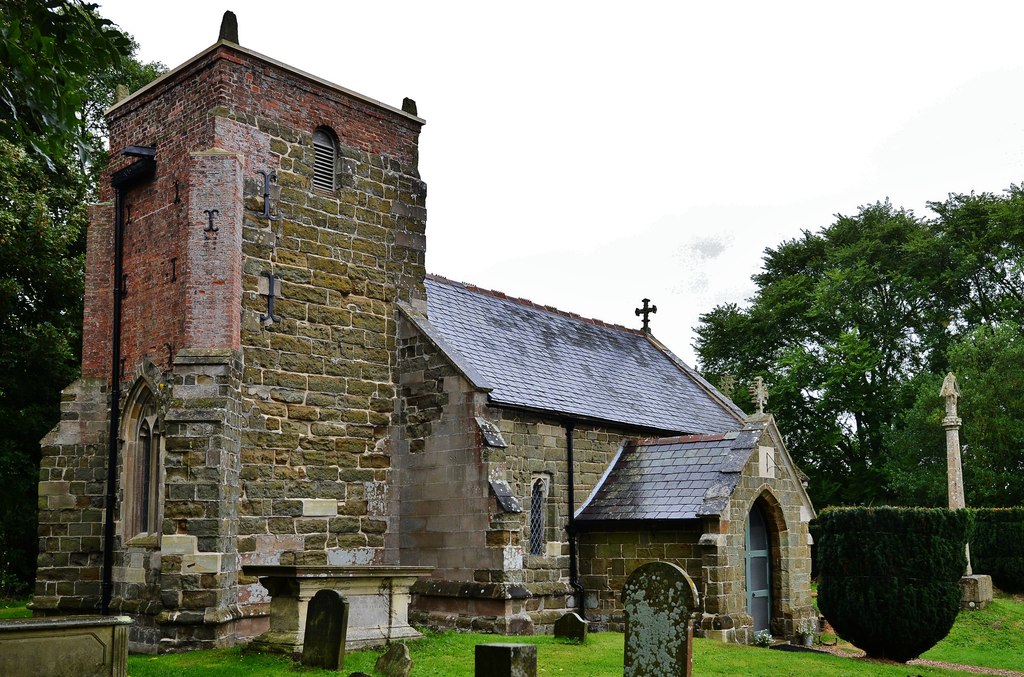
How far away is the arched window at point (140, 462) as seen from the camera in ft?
54.5

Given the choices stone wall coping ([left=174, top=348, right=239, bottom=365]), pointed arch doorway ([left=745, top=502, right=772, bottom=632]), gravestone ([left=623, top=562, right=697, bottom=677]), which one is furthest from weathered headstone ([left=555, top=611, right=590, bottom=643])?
stone wall coping ([left=174, top=348, right=239, bottom=365])

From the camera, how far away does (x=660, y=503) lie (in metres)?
19.3

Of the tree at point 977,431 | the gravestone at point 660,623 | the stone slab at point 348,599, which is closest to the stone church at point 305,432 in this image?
the stone slab at point 348,599

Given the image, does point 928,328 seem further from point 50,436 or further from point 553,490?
point 50,436

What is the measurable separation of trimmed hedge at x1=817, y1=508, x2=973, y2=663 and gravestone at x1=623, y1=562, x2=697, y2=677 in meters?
8.98

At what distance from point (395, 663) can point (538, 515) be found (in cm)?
869

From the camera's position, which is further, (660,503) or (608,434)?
(608,434)

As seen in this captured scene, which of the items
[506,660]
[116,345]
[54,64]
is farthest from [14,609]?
[54,64]

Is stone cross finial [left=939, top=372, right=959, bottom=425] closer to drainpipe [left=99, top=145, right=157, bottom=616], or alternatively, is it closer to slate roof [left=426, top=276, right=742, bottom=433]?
slate roof [left=426, top=276, right=742, bottom=433]

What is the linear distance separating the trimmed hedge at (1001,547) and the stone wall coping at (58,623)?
1021 inches

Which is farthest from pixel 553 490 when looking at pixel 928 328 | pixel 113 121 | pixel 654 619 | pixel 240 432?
pixel 928 328

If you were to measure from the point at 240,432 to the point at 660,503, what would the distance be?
866 centimetres

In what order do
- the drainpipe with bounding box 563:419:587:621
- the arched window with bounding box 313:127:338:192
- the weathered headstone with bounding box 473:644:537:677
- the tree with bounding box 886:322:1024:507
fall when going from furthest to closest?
the tree with bounding box 886:322:1024:507 → the drainpipe with bounding box 563:419:587:621 → the arched window with bounding box 313:127:338:192 → the weathered headstone with bounding box 473:644:537:677

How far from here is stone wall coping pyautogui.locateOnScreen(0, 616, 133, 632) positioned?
9.71 metres
